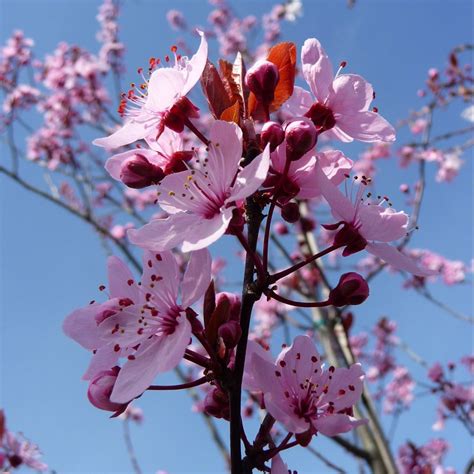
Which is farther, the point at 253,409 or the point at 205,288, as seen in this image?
the point at 253,409

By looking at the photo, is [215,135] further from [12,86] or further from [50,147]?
[12,86]

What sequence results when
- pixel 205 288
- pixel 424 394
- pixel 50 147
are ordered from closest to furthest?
pixel 205 288
pixel 424 394
pixel 50 147

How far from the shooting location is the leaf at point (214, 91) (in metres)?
1.06

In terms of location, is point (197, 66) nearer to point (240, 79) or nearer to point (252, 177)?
point (240, 79)

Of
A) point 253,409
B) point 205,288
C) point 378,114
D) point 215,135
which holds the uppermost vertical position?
point 253,409

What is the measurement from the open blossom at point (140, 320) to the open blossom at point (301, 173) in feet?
0.73

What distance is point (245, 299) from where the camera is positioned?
0.94 metres

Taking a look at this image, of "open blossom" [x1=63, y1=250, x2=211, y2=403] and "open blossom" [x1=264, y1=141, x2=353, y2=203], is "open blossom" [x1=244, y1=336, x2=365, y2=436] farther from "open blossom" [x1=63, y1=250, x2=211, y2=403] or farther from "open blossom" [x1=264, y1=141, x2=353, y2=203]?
"open blossom" [x1=264, y1=141, x2=353, y2=203]

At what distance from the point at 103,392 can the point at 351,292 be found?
1.76ft

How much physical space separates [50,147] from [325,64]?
5.33 metres

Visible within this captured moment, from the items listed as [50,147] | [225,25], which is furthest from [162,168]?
[225,25]

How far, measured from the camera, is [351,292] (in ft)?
3.38

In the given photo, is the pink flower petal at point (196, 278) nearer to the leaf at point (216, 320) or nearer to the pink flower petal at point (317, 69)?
the leaf at point (216, 320)

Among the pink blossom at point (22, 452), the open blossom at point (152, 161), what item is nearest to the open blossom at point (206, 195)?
the open blossom at point (152, 161)
